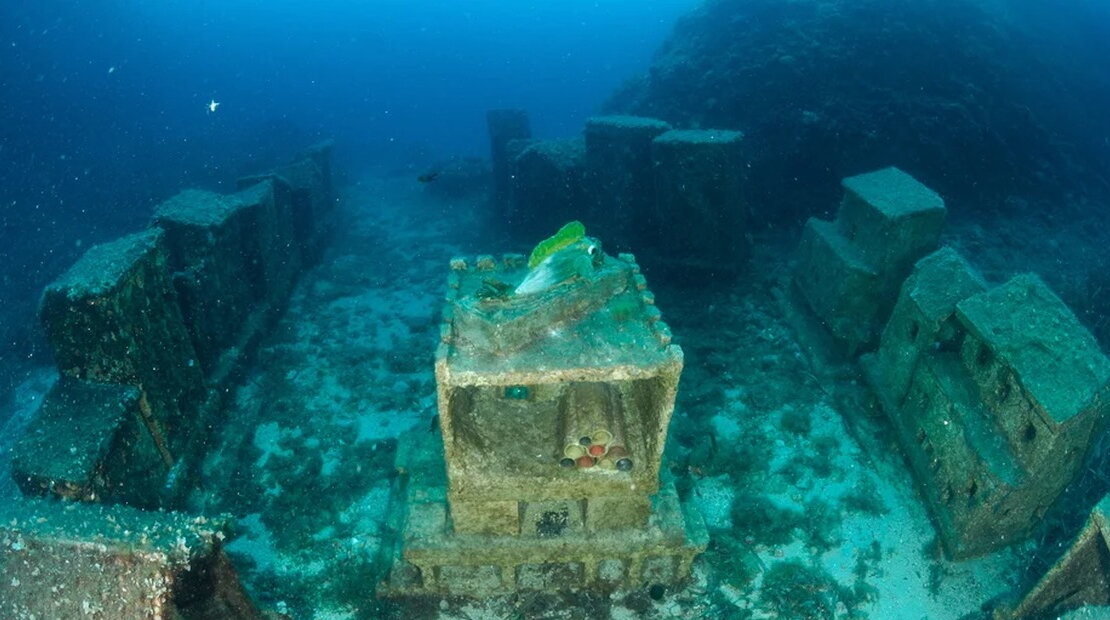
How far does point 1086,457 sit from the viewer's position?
194 inches

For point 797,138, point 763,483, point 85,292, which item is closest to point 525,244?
point 797,138

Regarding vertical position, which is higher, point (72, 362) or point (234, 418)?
point (72, 362)

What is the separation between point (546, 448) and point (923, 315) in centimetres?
418

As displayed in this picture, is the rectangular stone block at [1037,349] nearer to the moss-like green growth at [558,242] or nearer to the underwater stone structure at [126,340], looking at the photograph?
the moss-like green growth at [558,242]

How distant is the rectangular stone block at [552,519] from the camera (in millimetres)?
4691

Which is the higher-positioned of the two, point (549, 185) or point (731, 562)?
point (549, 185)

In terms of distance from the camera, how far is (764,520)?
588 centimetres

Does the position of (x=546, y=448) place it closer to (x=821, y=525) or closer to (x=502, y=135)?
(x=821, y=525)

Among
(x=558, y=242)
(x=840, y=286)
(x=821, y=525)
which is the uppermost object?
(x=558, y=242)

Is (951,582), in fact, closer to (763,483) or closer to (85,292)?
(763,483)

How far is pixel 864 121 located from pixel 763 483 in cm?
1045

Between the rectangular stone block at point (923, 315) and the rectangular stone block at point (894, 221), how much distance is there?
2.32 ft

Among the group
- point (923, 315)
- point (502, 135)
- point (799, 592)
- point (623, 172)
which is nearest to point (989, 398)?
point (923, 315)

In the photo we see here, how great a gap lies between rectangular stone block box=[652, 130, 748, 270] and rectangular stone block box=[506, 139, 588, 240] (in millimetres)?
2365
